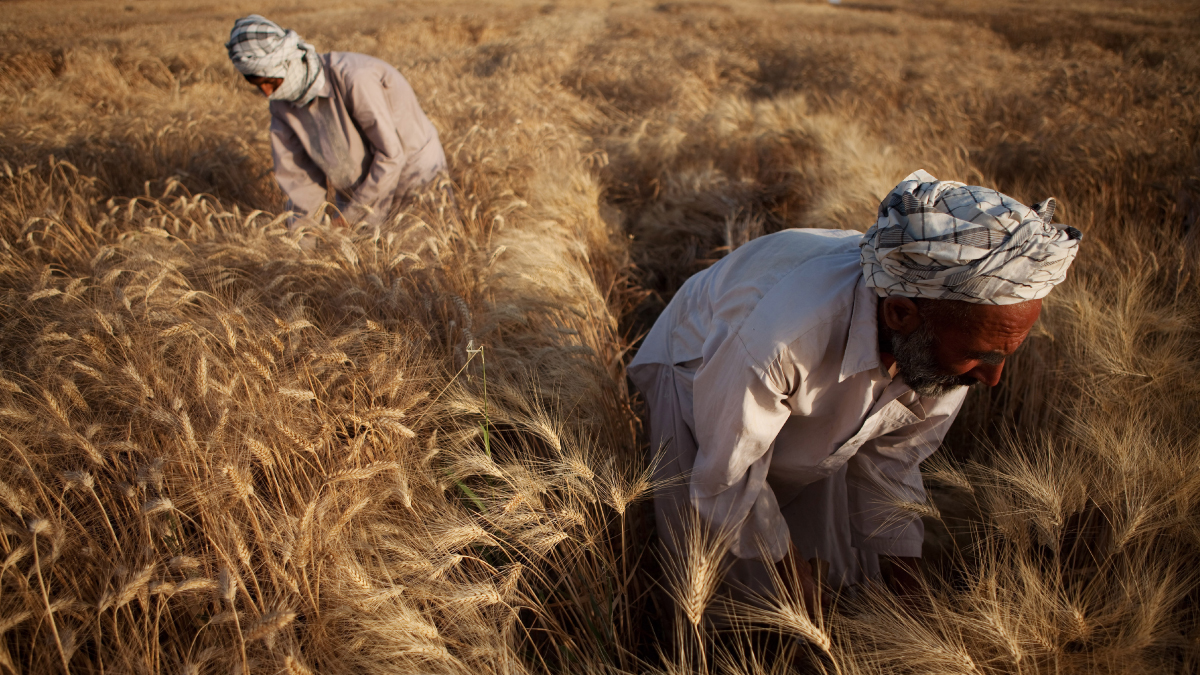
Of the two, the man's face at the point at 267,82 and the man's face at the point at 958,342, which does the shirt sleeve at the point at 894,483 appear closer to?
the man's face at the point at 958,342

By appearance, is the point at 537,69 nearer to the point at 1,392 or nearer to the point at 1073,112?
the point at 1073,112

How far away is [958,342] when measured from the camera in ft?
4.06

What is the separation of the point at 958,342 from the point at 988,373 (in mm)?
147

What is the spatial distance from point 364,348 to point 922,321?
5.20 feet

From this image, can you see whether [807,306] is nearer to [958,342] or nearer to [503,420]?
[958,342]

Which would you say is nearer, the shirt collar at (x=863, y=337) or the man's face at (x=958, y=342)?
the man's face at (x=958, y=342)

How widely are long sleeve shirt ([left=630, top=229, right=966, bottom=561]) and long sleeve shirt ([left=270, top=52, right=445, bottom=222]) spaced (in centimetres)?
229

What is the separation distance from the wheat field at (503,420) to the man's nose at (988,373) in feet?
0.99

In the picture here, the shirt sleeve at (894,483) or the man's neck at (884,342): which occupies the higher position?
the man's neck at (884,342)

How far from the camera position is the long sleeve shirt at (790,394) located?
129cm

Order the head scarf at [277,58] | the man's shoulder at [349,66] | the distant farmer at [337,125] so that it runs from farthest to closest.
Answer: the man's shoulder at [349,66] → the distant farmer at [337,125] → the head scarf at [277,58]

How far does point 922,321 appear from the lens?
4.11 ft

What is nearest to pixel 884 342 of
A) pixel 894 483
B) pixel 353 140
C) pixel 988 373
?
pixel 988 373

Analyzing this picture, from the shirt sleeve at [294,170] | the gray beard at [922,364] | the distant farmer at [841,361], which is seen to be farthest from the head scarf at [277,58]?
the gray beard at [922,364]
